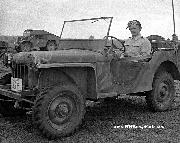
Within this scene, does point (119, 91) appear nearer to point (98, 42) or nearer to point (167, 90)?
point (98, 42)

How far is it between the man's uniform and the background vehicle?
58.4ft

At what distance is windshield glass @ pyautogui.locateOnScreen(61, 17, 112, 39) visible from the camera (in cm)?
579

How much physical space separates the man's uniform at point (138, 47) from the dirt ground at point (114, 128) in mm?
1206

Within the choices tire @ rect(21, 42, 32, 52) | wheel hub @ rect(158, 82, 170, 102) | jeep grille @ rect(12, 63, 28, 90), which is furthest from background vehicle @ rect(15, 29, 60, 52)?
jeep grille @ rect(12, 63, 28, 90)

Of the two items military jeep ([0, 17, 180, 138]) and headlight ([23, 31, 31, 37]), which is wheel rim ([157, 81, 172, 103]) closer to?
military jeep ([0, 17, 180, 138])

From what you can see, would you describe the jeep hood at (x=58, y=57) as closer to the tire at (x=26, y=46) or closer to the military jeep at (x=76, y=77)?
the military jeep at (x=76, y=77)

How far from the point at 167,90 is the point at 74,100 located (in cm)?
268

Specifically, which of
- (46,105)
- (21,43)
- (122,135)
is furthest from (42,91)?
(21,43)

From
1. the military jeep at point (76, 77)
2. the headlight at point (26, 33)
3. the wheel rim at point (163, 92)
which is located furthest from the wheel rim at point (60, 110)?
the headlight at point (26, 33)

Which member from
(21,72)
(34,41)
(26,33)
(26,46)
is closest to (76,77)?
(21,72)

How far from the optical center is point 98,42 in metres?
5.62

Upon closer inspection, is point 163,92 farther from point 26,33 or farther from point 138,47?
point 26,33

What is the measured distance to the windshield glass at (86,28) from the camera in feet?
19.0

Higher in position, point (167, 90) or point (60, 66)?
point (60, 66)
